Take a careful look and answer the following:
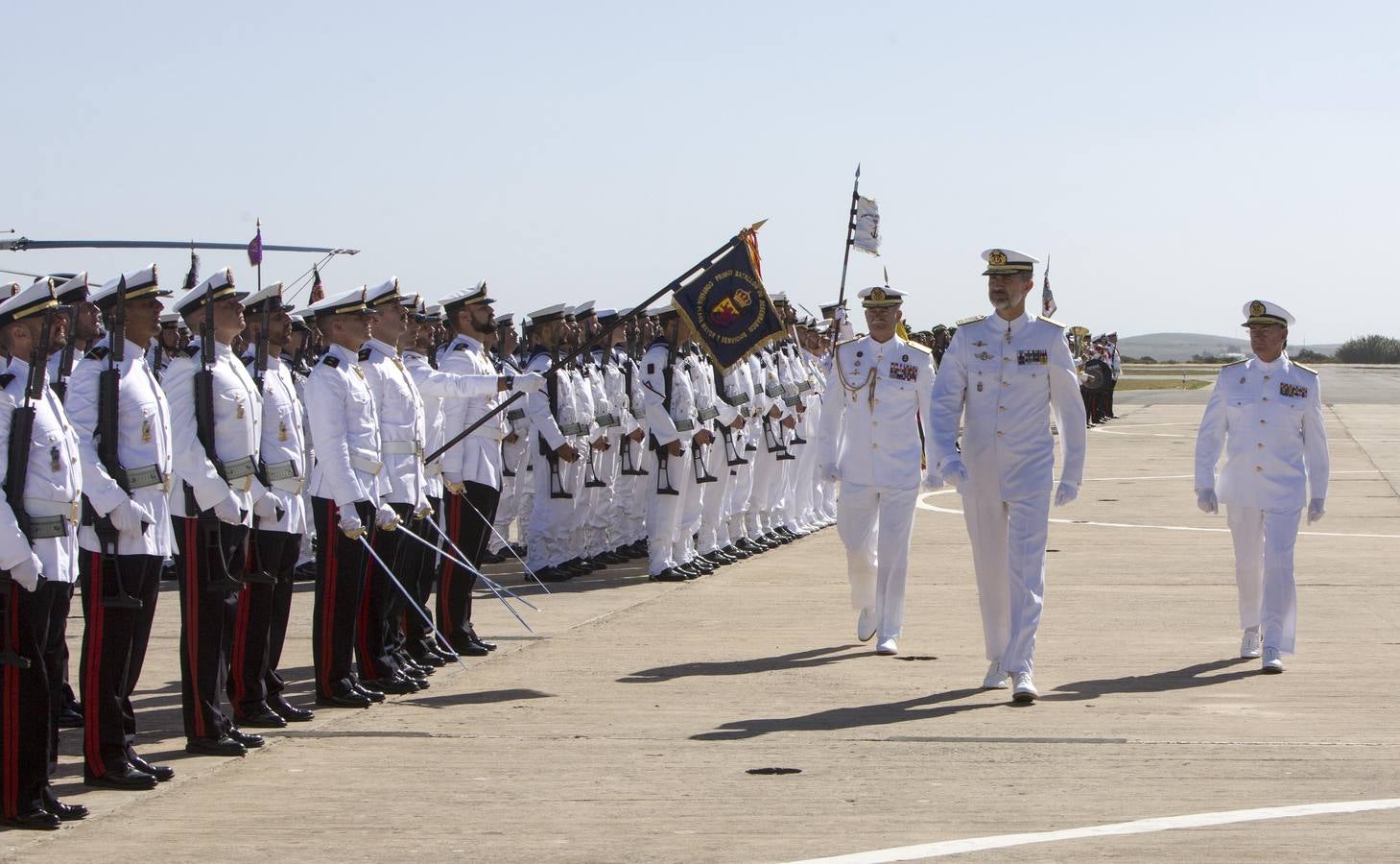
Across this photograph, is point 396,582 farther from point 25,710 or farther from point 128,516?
point 25,710

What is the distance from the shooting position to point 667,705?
958 centimetres

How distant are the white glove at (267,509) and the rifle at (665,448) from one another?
6.92 metres

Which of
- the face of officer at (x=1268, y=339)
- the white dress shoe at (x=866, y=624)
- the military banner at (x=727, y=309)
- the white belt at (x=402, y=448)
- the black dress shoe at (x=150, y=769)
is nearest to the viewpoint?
the black dress shoe at (x=150, y=769)

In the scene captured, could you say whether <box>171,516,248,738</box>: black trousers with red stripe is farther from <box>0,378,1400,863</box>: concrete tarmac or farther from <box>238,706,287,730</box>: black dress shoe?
<box>238,706,287,730</box>: black dress shoe

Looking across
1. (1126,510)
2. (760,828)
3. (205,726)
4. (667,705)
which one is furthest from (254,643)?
(1126,510)

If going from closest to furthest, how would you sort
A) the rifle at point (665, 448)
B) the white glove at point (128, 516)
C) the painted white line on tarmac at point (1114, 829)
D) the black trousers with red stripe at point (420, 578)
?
1. the painted white line on tarmac at point (1114, 829)
2. the white glove at point (128, 516)
3. the black trousers with red stripe at point (420, 578)
4. the rifle at point (665, 448)

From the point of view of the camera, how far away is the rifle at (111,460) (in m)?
7.48

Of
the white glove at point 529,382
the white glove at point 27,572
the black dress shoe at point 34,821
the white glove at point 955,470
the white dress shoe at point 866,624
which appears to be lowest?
the black dress shoe at point 34,821

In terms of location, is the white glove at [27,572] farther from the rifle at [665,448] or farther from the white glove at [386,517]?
the rifle at [665,448]

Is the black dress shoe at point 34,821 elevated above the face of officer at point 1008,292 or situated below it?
below

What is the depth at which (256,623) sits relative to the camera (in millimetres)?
8875

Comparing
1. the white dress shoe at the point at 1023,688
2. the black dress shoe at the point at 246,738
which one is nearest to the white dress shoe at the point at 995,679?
the white dress shoe at the point at 1023,688

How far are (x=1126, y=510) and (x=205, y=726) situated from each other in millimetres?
15271

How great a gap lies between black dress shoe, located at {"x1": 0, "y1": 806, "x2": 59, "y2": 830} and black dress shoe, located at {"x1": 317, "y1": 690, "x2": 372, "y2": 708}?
106 inches
